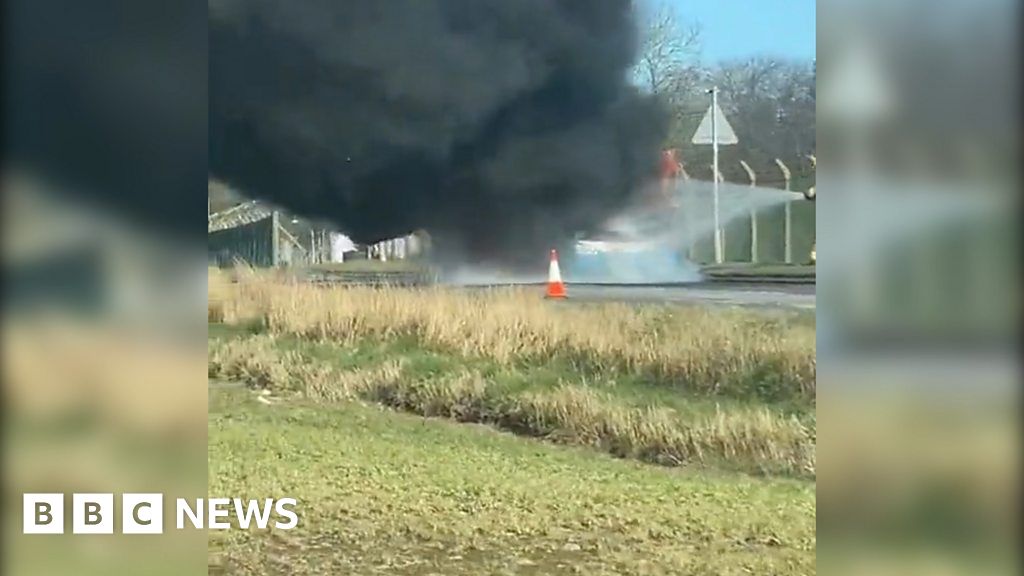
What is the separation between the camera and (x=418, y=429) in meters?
3.03

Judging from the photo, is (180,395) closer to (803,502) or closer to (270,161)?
(270,161)

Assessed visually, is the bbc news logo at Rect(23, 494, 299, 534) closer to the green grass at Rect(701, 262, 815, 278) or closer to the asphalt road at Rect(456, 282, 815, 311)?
the asphalt road at Rect(456, 282, 815, 311)

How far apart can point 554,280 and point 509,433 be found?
0.49m

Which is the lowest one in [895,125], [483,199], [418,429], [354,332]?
[418,429]

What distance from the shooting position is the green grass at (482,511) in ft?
9.37

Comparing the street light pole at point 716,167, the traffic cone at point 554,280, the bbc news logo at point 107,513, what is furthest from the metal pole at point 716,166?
the bbc news logo at point 107,513

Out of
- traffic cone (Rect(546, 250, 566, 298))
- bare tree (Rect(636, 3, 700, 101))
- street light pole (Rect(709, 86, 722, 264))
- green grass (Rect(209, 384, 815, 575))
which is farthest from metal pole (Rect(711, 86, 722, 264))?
green grass (Rect(209, 384, 815, 575))

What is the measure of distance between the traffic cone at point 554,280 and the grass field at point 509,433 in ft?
0.18

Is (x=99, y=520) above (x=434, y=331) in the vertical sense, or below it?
below

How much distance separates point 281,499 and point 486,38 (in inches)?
56.4

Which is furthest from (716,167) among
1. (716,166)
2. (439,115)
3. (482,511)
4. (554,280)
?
(482,511)

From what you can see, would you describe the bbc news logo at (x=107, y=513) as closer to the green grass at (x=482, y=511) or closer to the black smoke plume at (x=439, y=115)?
the green grass at (x=482, y=511)

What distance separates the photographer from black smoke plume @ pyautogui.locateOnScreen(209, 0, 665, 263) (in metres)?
2.79

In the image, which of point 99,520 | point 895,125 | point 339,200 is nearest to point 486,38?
point 339,200
